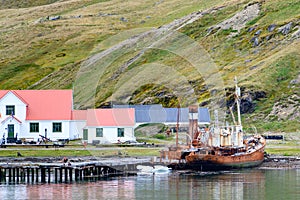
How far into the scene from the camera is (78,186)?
80.7 m

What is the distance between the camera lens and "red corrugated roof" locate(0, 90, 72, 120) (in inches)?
4673

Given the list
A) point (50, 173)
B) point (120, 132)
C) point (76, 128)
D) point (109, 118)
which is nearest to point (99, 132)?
point (109, 118)

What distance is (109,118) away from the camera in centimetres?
11862

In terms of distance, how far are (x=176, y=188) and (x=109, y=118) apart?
4111cm

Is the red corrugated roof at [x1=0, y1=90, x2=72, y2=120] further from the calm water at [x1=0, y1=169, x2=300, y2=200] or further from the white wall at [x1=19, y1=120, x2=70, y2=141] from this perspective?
the calm water at [x1=0, y1=169, x2=300, y2=200]

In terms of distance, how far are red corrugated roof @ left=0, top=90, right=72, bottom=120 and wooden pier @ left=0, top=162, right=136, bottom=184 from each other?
30482mm

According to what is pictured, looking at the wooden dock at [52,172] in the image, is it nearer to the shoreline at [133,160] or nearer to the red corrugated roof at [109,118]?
the shoreline at [133,160]

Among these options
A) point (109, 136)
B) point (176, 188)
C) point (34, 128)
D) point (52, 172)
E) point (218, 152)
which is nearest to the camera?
point (176, 188)

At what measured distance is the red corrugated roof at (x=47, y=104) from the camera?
4673 inches

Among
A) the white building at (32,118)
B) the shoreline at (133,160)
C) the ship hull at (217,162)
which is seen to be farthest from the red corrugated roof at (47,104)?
the ship hull at (217,162)

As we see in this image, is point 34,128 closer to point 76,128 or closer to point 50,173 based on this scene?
point 76,128

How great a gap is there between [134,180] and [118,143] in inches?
1122

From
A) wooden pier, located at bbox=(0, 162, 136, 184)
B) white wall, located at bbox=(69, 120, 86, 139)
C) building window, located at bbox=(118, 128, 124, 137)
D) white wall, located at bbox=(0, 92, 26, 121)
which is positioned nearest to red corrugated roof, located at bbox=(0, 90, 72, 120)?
white wall, located at bbox=(0, 92, 26, 121)

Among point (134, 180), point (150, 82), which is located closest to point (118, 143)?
point (134, 180)
